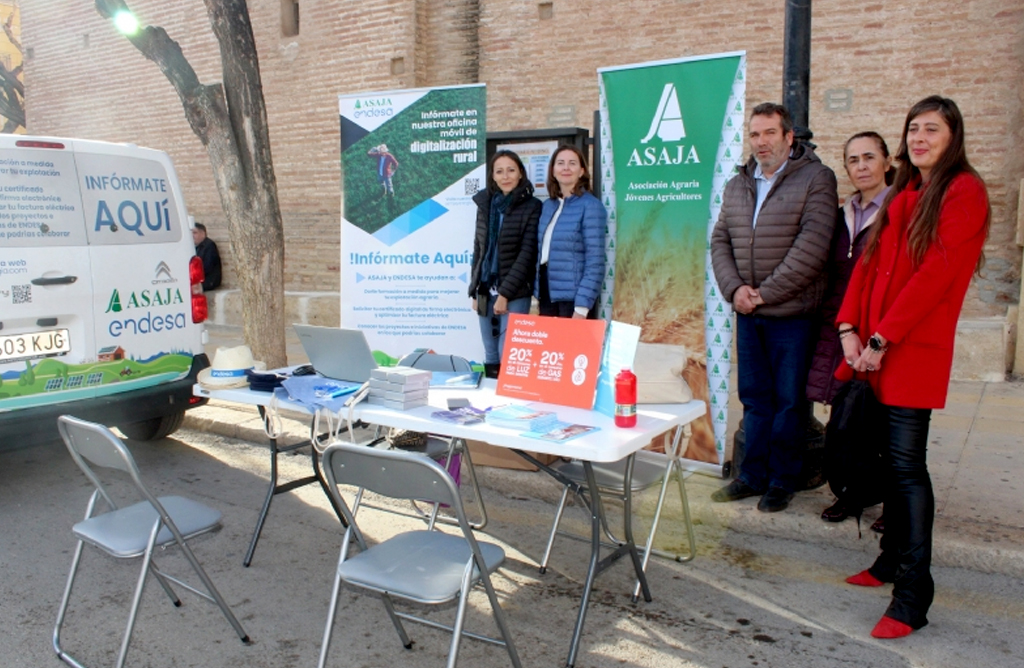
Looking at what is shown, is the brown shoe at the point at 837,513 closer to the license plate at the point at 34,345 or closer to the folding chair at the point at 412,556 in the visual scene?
the folding chair at the point at 412,556

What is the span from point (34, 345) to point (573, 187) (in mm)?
3301

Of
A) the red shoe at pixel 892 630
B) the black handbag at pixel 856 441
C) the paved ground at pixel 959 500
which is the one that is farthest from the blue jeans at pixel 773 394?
the red shoe at pixel 892 630

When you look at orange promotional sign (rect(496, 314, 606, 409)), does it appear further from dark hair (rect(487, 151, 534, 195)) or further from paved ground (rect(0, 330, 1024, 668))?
dark hair (rect(487, 151, 534, 195))

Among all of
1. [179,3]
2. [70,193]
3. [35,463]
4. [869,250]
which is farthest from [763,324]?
[179,3]

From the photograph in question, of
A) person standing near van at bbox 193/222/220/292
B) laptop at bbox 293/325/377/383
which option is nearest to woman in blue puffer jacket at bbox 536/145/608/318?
laptop at bbox 293/325/377/383

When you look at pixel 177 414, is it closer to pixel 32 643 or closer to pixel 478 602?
pixel 32 643

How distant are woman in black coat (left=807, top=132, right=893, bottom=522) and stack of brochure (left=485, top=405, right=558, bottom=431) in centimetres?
167

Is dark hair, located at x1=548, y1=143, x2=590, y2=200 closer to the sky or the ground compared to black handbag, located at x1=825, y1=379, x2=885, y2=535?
closer to the sky

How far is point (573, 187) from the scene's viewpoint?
5363 mm

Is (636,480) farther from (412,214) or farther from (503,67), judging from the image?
(503,67)

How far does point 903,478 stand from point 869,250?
922 millimetres

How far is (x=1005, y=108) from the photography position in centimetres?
727

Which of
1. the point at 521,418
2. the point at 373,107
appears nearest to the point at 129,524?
the point at 521,418

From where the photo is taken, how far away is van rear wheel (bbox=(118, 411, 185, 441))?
6.20 m
